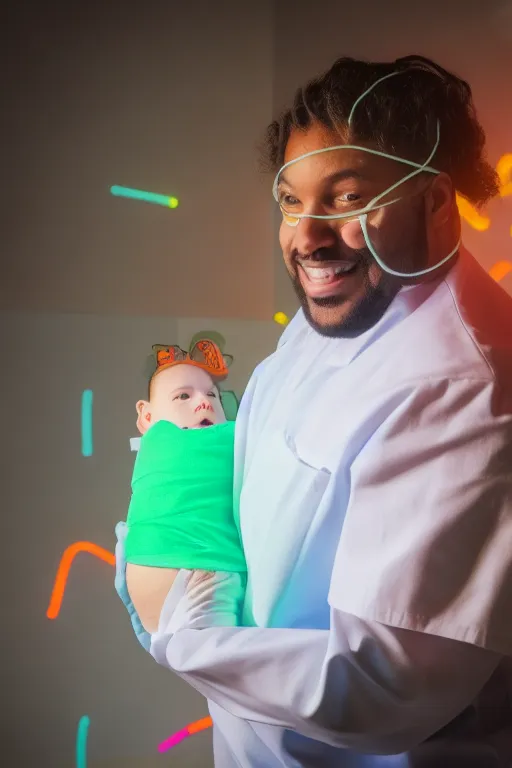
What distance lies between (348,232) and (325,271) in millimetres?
65

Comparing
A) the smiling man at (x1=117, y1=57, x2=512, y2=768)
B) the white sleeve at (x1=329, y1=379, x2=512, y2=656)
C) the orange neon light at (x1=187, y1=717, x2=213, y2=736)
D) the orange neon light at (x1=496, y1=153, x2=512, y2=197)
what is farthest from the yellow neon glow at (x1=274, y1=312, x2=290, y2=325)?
the orange neon light at (x1=187, y1=717, x2=213, y2=736)

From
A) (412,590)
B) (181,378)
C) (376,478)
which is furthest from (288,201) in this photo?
(412,590)

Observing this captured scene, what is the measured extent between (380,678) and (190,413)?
52 cm

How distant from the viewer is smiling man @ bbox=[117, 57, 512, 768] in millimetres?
787

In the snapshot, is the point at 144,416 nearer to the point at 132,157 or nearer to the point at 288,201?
the point at 288,201

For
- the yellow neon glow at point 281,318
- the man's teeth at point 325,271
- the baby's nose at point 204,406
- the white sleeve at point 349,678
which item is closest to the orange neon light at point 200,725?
the white sleeve at point 349,678

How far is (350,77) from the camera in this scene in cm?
102

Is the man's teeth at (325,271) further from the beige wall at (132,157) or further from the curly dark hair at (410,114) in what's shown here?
the beige wall at (132,157)

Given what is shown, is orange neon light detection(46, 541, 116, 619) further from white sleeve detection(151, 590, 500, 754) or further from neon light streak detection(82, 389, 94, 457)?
white sleeve detection(151, 590, 500, 754)

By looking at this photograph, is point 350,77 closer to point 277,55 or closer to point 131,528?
point 277,55

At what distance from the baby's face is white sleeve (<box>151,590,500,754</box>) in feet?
1.18

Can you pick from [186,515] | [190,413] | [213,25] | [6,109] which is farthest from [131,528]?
[213,25]

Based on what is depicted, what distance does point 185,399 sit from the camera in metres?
1.16

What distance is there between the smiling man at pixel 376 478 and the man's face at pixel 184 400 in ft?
0.29
